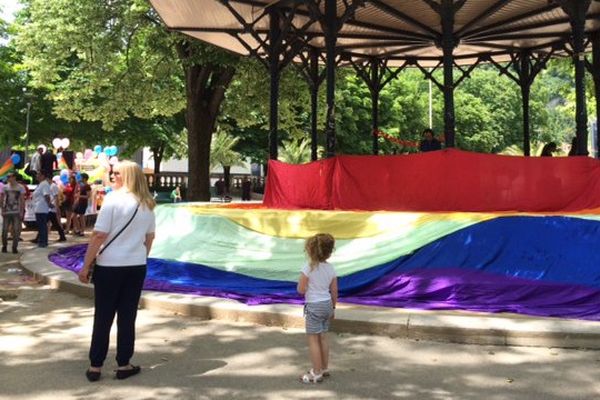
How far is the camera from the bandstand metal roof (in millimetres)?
13508

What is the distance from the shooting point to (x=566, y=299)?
7109 millimetres

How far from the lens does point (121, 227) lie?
491 centimetres

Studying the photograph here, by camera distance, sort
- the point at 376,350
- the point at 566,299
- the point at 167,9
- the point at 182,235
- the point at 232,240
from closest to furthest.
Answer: the point at 376,350
the point at 566,299
the point at 232,240
the point at 182,235
the point at 167,9

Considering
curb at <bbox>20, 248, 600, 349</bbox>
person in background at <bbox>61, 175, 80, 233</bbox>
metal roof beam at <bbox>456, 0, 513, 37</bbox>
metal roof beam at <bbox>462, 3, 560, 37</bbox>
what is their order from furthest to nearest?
person in background at <bbox>61, 175, 80, 233</bbox>
metal roof beam at <bbox>462, 3, 560, 37</bbox>
metal roof beam at <bbox>456, 0, 513, 37</bbox>
curb at <bbox>20, 248, 600, 349</bbox>

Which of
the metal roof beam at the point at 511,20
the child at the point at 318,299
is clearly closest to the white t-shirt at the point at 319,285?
the child at the point at 318,299

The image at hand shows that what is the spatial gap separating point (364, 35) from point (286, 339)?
41.7 ft

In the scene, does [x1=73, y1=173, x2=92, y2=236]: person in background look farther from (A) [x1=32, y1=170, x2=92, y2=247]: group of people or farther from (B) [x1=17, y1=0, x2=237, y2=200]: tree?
(B) [x1=17, y1=0, x2=237, y2=200]: tree

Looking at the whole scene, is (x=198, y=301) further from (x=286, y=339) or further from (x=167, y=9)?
(x=167, y=9)

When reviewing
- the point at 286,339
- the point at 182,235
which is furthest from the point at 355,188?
the point at 286,339

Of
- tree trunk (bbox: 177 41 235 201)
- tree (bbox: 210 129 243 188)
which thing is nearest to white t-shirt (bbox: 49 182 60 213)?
tree trunk (bbox: 177 41 235 201)

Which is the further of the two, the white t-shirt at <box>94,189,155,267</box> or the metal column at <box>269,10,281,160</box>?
the metal column at <box>269,10,281,160</box>

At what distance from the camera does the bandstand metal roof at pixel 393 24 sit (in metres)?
13.5

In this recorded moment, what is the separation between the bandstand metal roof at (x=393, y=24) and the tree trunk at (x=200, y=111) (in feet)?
8.34

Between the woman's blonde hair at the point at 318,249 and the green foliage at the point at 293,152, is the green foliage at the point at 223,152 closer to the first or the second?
the green foliage at the point at 293,152
